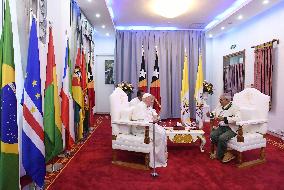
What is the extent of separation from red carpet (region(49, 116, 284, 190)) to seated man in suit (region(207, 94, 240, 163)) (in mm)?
177

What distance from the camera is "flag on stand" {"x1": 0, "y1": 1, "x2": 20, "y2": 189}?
9.24 ft

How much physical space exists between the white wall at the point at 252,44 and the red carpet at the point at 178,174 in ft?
6.71

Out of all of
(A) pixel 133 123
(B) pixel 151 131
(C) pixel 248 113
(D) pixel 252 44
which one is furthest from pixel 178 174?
(D) pixel 252 44

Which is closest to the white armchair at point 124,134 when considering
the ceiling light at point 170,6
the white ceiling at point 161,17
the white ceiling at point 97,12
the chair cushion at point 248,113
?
the chair cushion at point 248,113

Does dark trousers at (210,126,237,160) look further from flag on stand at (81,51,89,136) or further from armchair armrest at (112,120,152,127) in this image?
flag on stand at (81,51,89,136)

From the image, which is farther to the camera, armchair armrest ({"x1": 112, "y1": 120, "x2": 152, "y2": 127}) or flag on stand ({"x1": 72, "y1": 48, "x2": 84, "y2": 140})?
→ flag on stand ({"x1": 72, "y1": 48, "x2": 84, "y2": 140})

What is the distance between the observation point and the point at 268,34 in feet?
24.5

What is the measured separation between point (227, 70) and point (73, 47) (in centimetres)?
590

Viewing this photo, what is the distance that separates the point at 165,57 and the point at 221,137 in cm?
619

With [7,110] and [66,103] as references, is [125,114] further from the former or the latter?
[7,110]

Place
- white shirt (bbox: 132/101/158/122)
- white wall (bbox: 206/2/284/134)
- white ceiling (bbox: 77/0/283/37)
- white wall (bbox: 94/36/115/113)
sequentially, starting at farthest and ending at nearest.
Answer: white wall (bbox: 94/36/115/113) → white ceiling (bbox: 77/0/283/37) → white wall (bbox: 206/2/284/134) → white shirt (bbox: 132/101/158/122)

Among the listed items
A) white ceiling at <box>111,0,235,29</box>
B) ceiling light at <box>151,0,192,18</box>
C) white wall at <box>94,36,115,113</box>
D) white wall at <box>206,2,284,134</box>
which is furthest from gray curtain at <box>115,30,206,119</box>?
ceiling light at <box>151,0,192,18</box>

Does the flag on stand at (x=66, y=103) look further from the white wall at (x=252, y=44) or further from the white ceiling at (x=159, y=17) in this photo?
the white wall at (x=252, y=44)

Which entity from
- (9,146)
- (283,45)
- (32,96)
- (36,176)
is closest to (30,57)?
(32,96)
